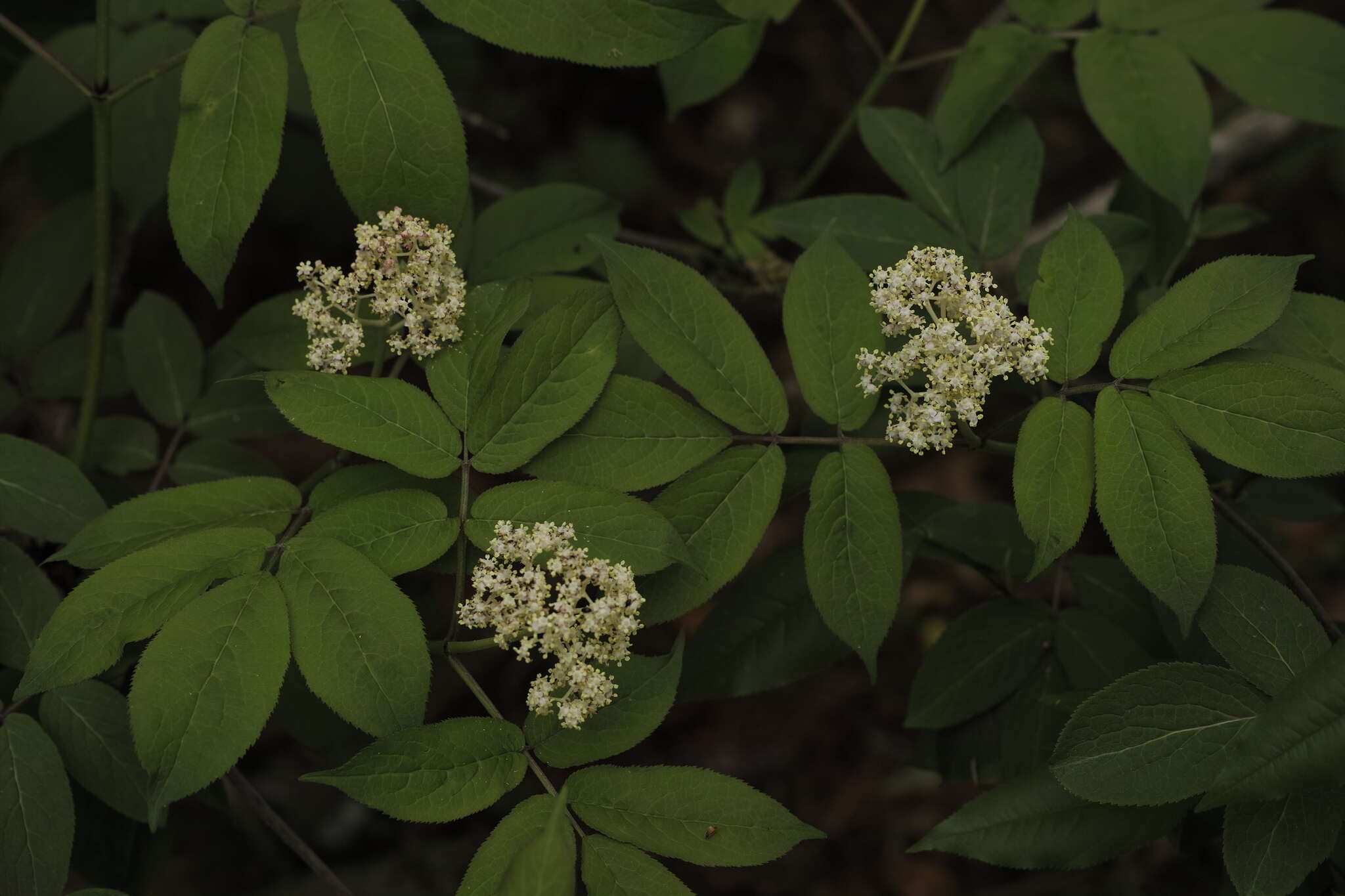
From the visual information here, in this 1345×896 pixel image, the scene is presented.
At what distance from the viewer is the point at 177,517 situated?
1953 millimetres

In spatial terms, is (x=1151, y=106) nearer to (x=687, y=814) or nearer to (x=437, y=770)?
(x=687, y=814)

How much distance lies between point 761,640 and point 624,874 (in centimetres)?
82

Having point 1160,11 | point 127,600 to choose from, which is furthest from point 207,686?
point 1160,11

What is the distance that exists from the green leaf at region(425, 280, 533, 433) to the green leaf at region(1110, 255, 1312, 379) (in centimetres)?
122

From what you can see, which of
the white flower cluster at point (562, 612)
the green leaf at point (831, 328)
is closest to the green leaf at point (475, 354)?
the white flower cluster at point (562, 612)

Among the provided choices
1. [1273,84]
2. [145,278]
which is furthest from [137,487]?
[1273,84]

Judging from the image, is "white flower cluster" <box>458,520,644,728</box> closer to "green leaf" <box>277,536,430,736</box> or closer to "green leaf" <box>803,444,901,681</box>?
"green leaf" <box>277,536,430,736</box>

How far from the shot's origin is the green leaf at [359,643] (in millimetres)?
1706

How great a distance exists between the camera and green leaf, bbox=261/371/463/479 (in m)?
1.88

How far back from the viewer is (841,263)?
201cm

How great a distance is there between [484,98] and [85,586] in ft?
11.7

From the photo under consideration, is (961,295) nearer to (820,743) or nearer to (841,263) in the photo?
(841,263)

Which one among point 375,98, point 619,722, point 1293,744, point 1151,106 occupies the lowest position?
point 619,722

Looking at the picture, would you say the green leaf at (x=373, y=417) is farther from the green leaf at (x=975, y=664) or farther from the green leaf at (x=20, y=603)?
the green leaf at (x=975, y=664)
